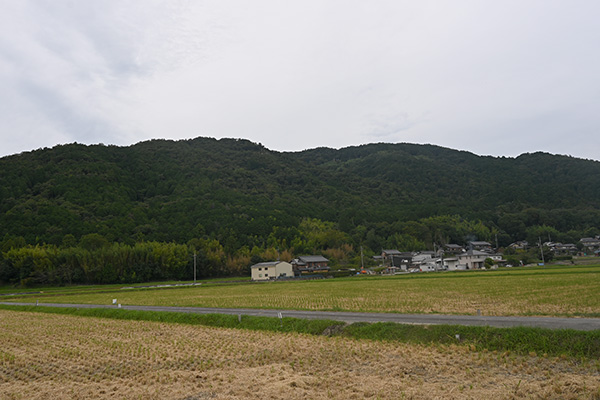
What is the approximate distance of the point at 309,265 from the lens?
79.8m

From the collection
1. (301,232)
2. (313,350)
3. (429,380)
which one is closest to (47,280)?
(301,232)

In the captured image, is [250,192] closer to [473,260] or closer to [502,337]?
[473,260]

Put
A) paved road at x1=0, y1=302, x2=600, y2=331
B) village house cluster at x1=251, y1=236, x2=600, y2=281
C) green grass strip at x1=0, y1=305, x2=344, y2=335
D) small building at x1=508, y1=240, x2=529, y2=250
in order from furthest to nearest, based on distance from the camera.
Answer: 1. small building at x1=508, y1=240, x2=529, y2=250
2. village house cluster at x1=251, y1=236, x2=600, y2=281
3. green grass strip at x1=0, y1=305, x2=344, y2=335
4. paved road at x1=0, y1=302, x2=600, y2=331

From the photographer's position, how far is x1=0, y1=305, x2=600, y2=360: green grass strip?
10328 mm

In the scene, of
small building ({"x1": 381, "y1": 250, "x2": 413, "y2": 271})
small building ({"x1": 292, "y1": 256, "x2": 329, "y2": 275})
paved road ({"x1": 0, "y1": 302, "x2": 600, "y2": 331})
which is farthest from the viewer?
small building ({"x1": 381, "y1": 250, "x2": 413, "y2": 271})

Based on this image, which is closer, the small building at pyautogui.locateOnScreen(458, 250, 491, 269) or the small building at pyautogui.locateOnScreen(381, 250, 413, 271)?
the small building at pyautogui.locateOnScreen(458, 250, 491, 269)

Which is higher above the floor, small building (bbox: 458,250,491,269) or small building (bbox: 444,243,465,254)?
small building (bbox: 444,243,465,254)

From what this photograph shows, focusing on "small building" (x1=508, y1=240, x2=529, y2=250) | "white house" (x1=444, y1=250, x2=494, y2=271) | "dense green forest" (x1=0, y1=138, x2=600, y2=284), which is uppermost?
"dense green forest" (x1=0, y1=138, x2=600, y2=284)

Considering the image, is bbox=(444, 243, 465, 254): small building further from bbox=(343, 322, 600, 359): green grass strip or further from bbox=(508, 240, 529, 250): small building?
bbox=(343, 322, 600, 359): green grass strip

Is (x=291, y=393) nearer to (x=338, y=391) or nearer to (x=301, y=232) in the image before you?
(x=338, y=391)

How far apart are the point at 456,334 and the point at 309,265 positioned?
68.2 meters

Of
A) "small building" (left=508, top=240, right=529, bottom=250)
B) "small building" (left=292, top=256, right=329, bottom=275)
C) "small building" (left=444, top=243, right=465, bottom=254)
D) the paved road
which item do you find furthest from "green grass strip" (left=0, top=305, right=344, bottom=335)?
"small building" (left=508, top=240, right=529, bottom=250)

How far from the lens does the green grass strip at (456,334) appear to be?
33.9ft

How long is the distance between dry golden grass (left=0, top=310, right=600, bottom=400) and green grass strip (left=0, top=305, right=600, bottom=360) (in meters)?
0.66
